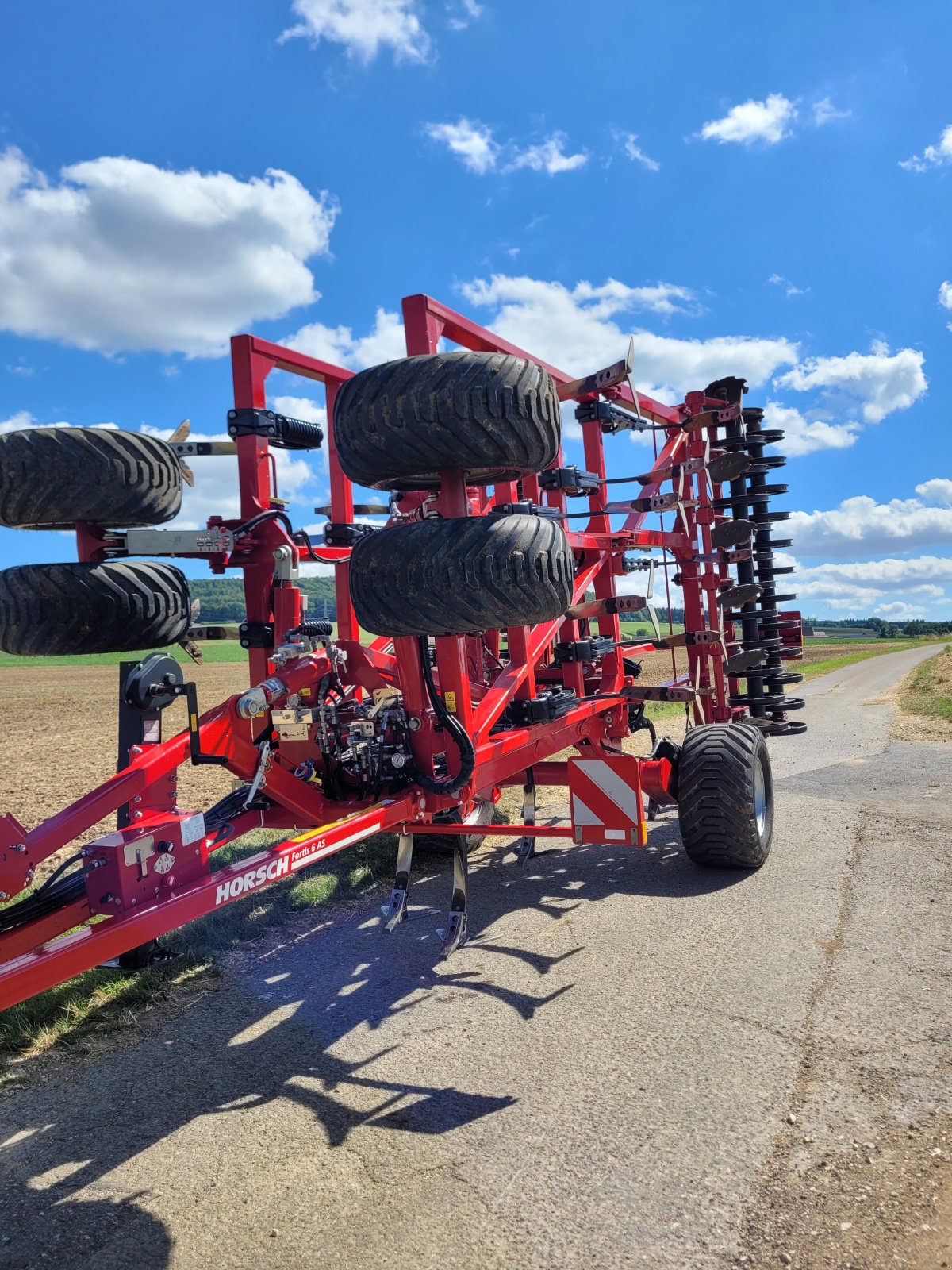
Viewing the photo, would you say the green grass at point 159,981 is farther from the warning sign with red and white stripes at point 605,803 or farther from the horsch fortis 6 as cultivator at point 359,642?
the warning sign with red and white stripes at point 605,803

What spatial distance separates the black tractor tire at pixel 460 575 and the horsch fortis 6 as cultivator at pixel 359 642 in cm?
1

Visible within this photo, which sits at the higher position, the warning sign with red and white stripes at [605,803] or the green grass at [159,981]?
the warning sign with red and white stripes at [605,803]

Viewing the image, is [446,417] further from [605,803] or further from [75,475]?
[605,803]


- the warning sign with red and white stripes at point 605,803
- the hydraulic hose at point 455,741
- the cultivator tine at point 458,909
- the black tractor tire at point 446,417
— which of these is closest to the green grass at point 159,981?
the cultivator tine at point 458,909

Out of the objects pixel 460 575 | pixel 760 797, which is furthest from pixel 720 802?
pixel 460 575

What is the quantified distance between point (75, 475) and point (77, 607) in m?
0.60

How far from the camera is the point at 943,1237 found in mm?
2590

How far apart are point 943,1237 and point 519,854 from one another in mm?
4704

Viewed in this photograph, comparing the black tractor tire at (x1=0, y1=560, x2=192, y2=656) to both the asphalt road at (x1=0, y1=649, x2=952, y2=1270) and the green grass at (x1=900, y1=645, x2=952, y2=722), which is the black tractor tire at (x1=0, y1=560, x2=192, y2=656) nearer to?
the asphalt road at (x1=0, y1=649, x2=952, y2=1270)

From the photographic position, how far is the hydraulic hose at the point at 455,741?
4.37 meters

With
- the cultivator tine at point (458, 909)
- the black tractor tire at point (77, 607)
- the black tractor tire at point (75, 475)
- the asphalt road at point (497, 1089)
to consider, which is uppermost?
the black tractor tire at point (75, 475)

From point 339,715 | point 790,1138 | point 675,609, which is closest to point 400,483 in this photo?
point 339,715

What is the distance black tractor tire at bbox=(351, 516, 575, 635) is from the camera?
3.67 m

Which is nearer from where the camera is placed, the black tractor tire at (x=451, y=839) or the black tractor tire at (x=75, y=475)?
the black tractor tire at (x=75, y=475)
